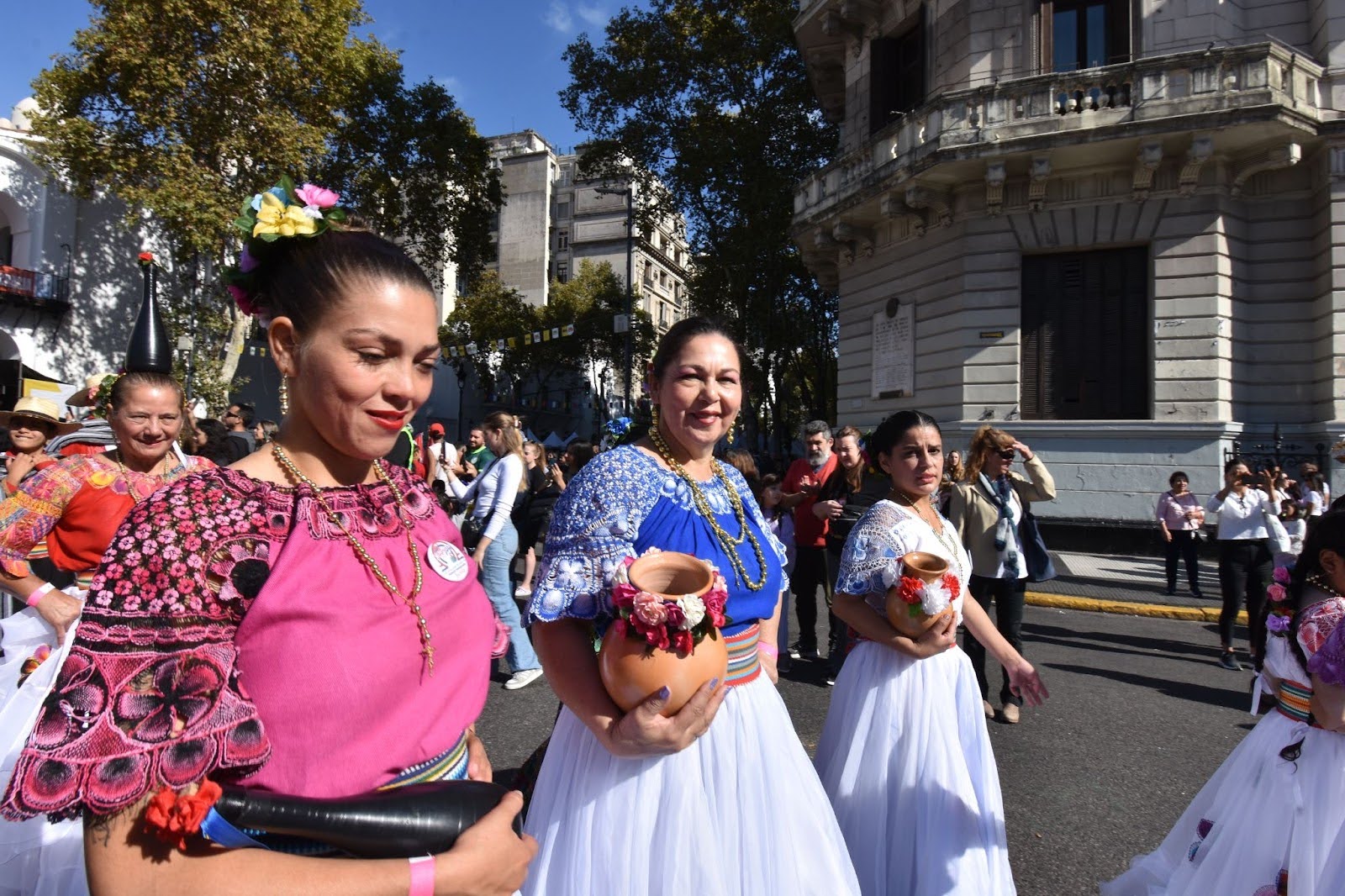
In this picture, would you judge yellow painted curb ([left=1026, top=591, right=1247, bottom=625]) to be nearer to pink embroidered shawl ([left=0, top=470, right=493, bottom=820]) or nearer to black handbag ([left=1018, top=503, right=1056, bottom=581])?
black handbag ([left=1018, top=503, right=1056, bottom=581])

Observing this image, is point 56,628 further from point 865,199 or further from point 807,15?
point 807,15

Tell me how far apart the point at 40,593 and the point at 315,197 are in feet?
9.51

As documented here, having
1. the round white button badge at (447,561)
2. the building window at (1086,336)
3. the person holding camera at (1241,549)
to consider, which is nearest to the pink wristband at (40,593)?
the round white button badge at (447,561)

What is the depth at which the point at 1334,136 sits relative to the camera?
40.3ft

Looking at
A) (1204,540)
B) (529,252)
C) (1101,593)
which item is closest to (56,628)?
(1101,593)

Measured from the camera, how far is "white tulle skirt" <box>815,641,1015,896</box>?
8.77 feet

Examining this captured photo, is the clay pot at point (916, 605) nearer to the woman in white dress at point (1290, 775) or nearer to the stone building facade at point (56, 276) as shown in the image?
the woman in white dress at point (1290, 775)

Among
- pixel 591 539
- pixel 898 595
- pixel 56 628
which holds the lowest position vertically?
pixel 56 628

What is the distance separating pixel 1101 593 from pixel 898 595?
8317 millimetres

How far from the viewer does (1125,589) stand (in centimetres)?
998

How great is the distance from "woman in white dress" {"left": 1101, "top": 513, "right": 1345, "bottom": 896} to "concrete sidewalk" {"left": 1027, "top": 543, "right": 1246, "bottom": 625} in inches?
265

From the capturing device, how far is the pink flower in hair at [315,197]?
1.39 m

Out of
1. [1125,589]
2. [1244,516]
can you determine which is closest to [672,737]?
[1244,516]

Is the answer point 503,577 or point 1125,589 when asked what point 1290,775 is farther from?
point 1125,589
